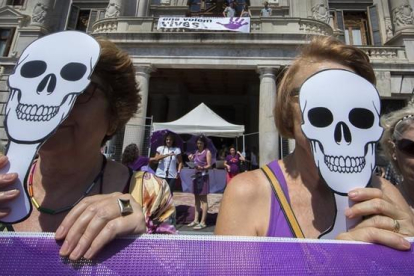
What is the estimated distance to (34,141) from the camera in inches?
35.3

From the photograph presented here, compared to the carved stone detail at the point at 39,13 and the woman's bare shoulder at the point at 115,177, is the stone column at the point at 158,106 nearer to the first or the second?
the carved stone detail at the point at 39,13

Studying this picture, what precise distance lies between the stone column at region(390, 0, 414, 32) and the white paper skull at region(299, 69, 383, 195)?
16433mm

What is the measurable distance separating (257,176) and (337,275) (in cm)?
63

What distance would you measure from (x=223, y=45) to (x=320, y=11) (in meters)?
5.58

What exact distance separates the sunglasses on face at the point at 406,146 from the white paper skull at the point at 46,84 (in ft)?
6.42

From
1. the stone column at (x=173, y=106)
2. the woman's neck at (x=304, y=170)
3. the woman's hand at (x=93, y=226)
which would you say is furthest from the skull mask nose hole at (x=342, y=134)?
the stone column at (x=173, y=106)

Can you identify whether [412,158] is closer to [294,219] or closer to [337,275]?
[294,219]

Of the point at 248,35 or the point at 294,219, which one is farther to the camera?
the point at 248,35

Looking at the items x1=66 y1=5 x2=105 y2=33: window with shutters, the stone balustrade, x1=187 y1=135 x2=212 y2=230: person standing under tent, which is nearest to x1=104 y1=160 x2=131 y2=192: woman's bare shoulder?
x1=187 y1=135 x2=212 y2=230: person standing under tent

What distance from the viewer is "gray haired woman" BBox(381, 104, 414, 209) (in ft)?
5.77

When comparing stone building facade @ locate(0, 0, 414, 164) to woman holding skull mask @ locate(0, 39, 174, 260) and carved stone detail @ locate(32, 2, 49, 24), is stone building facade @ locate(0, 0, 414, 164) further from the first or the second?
woman holding skull mask @ locate(0, 39, 174, 260)

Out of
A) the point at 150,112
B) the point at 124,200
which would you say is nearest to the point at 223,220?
the point at 124,200

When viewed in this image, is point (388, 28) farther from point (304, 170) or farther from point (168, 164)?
point (304, 170)

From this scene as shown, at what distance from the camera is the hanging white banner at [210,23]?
1130cm
